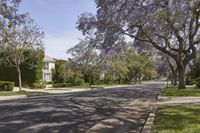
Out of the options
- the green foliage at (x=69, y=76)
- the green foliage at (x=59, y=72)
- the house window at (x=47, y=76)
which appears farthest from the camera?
the house window at (x=47, y=76)

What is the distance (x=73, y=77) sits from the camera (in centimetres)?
8012

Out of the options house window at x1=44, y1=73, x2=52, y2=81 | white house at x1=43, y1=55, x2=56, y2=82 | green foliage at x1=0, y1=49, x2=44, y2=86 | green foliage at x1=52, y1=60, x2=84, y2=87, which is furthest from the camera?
house window at x1=44, y1=73, x2=52, y2=81

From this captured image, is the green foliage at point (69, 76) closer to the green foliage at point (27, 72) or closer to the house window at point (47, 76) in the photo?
the house window at point (47, 76)

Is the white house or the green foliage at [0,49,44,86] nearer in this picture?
the green foliage at [0,49,44,86]

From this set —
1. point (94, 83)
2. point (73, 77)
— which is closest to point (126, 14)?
point (73, 77)

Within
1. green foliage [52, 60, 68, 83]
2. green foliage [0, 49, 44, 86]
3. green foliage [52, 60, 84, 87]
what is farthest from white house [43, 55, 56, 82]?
green foliage [0, 49, 44, 86]

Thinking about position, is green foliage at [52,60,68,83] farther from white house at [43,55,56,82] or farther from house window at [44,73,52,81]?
house window at [44,73,52,81]

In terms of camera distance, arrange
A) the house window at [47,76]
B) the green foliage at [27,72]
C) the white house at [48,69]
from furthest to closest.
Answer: the house window at [47,76]
the white house at [48,69]
the green foliage at [27,72]

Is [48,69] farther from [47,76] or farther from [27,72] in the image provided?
[27,72]

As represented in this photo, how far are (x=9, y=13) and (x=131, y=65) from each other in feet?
291

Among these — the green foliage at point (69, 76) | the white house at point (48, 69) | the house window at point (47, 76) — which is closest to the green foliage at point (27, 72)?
the green foliage at point (69, 76)

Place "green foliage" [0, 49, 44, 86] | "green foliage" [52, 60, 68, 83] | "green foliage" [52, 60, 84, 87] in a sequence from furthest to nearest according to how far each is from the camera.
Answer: "green foliage" [52, 60, 68, 83], "green foliage" [52, 60, 84, 87], "green foliage" [0, 49, 44, 86]

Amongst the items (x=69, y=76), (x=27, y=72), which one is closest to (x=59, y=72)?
(x=69, y=76)

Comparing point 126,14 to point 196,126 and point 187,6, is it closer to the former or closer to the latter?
point 187,6
